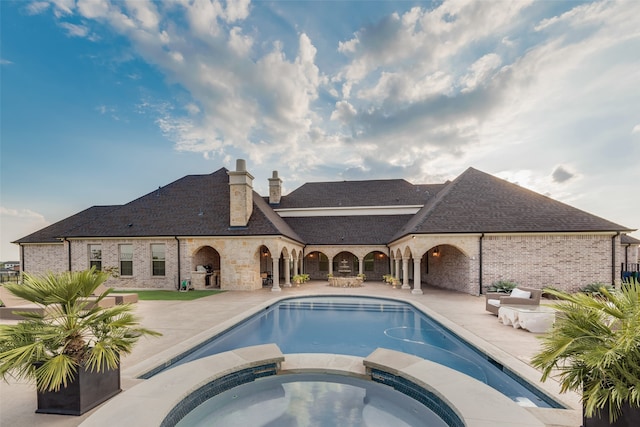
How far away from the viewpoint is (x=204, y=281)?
18438 millimetres

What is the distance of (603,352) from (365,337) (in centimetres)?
653

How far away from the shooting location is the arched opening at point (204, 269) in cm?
1833

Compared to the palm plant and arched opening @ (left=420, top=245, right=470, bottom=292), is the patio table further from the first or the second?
the palm plant

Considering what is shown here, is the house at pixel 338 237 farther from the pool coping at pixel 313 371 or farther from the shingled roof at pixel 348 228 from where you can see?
the pool coping at pixel 313 371

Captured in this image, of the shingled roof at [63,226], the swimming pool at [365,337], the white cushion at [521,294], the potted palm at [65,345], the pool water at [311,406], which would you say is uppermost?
the shingled roof at [63,226]

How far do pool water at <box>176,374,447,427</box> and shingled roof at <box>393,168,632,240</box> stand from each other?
38.2 feet

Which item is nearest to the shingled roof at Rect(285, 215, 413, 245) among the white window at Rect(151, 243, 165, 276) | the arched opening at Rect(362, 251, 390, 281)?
the arched opening at Rect(362, 251, 390, 281)

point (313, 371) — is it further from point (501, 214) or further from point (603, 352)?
point (501, 214)

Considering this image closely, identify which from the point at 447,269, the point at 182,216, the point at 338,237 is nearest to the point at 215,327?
the point at 182,216

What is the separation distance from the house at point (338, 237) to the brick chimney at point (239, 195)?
2.7 inches

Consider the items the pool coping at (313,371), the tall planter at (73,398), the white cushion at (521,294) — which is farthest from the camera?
the white cushion at (521,294)

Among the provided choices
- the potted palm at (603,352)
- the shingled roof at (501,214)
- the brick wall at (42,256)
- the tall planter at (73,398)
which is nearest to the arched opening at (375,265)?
the shingled roof at (501,214)

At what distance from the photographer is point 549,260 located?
15.0 m

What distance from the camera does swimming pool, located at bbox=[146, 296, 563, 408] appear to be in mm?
5812
